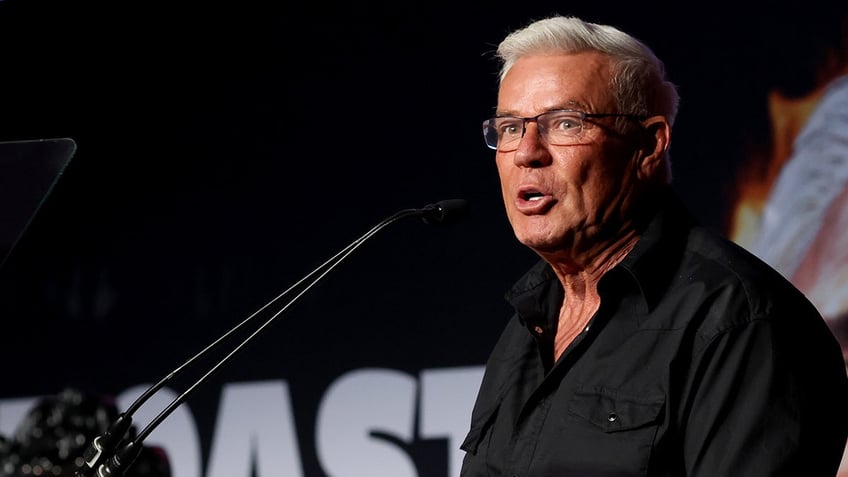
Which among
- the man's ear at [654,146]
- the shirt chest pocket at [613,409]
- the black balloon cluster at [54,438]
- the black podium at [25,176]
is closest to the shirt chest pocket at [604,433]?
the shirt chest pocket at [613,409]

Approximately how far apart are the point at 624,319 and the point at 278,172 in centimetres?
234

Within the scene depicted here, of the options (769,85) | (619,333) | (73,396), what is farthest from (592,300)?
(769,85)

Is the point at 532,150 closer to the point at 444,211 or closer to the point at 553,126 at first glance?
the point at 553,126

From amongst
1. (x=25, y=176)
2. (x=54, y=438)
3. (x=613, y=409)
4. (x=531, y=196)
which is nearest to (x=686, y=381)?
(x=613, y=409)

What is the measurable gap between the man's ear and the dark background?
1267 millimetres

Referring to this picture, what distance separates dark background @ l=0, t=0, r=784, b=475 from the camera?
12.3 feet

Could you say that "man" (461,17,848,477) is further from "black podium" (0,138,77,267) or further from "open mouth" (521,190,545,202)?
"black podium" (0,138,77,267)

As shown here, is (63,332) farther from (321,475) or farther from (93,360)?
(321,475)

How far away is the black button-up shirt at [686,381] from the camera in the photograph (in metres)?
1.70

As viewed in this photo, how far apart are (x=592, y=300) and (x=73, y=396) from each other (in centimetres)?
96

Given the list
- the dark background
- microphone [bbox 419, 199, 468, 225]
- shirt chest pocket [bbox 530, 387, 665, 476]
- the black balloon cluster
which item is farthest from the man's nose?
the dark background

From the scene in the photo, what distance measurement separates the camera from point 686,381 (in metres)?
1.78

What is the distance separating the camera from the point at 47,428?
188 centimetres

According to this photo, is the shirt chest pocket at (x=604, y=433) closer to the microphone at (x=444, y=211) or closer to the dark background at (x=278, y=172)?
the microphone at (x=444, y=211)
